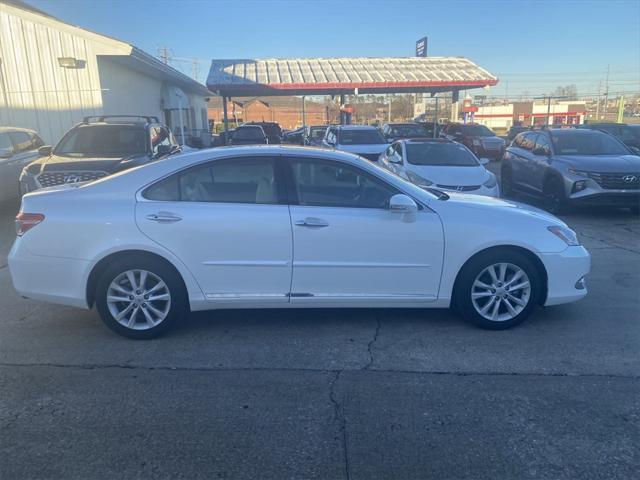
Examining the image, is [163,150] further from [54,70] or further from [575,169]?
[575,169]

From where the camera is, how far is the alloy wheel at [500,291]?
4488 mm

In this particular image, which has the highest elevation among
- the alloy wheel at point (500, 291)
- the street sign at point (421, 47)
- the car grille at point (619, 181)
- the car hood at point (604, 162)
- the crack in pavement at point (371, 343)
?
the street sign at point (421, 47)

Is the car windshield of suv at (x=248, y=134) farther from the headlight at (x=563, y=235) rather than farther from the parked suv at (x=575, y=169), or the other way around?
the headlight at (x=563, y=235)

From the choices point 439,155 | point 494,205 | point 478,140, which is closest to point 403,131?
point 478,140

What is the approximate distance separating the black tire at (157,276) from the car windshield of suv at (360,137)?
456 inches

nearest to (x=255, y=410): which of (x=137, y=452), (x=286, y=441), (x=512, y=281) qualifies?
(x=286, y=441)

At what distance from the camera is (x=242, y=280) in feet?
14.2

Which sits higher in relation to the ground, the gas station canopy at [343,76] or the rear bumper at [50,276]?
the gas station canopy at [343,76]

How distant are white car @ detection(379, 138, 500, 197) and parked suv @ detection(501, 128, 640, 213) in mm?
1334

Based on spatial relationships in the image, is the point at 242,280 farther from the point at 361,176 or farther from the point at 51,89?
the point at 51,89

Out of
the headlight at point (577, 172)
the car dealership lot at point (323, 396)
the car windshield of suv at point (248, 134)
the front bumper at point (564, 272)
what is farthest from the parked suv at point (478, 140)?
the car dealership lot at point (323, 396)

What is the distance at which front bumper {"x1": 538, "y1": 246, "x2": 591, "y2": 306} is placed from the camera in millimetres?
Answer: 4496

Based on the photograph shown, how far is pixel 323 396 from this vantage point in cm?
348

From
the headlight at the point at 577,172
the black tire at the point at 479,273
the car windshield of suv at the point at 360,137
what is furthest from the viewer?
the car windshield of suv at the point at 360,137
